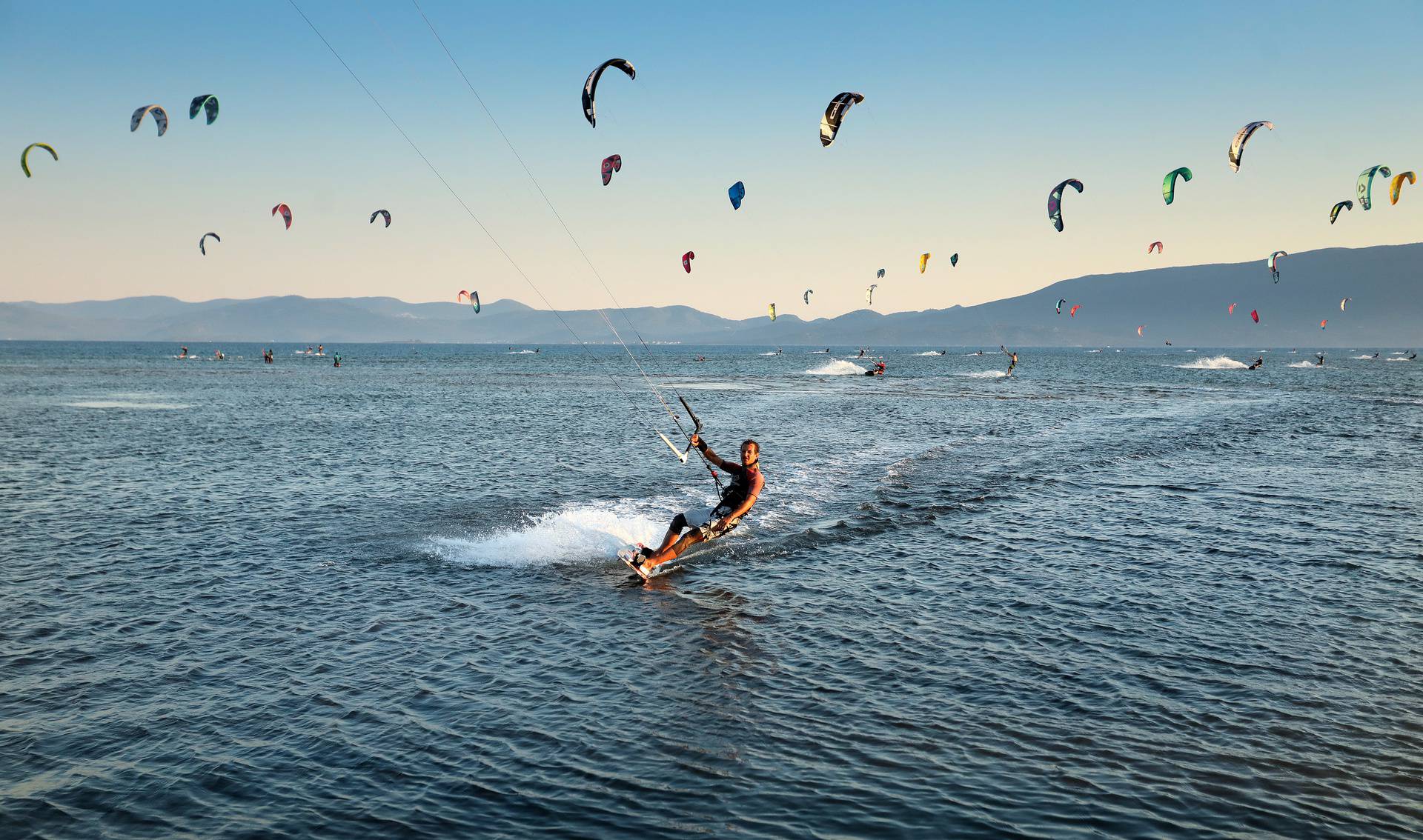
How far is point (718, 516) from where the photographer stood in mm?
16047

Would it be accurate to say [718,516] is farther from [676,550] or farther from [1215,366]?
[1215,366]

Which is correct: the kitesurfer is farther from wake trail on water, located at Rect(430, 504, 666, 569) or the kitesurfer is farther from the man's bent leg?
wake trail on water, located at Rect(430, 504, 666, 569)

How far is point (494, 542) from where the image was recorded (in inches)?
727

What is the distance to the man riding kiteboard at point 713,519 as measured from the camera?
1571 centimetres

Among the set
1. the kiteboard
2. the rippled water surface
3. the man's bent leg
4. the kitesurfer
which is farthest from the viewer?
the kitesurfer

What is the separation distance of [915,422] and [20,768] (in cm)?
4216

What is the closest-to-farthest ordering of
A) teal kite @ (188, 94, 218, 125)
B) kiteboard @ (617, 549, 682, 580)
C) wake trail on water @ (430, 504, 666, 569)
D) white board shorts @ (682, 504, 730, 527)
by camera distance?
1. kiteboard @ (617, 549, 682, 580)
2. white board shorts @ (682, 504, 730, 527)
3. wake trail on water @ (430, 504, 666, 569)
4. teal kite @ (188, 94, 218, 125)

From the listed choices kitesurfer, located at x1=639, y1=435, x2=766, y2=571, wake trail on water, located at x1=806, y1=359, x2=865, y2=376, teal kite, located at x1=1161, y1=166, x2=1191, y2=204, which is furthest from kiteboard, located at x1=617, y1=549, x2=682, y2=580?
wake trail on water, located at x1=806, y1=359, x2=865, y2=376

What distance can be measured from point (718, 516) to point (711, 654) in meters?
4.10

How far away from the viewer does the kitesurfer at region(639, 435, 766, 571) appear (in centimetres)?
1577

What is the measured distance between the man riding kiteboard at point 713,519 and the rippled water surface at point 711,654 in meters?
0.54

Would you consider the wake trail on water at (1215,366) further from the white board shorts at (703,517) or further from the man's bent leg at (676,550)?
the man's bent leg at (676,550)

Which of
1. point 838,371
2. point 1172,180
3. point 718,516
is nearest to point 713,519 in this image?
point 718,516

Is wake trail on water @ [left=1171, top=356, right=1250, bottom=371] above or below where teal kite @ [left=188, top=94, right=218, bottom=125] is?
below
